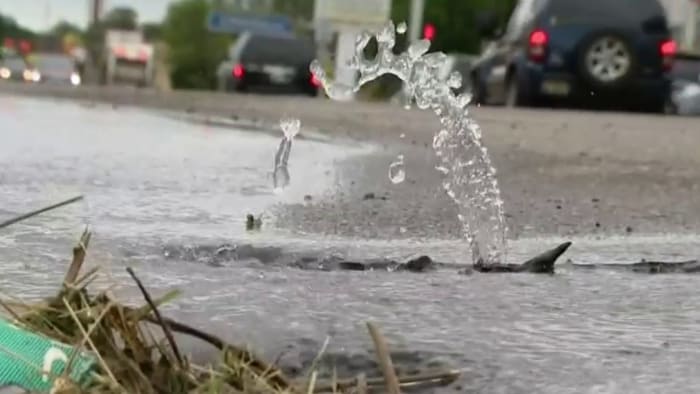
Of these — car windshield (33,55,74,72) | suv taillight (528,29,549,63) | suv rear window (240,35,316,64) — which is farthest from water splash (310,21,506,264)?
car windshield (33,55,74,72)


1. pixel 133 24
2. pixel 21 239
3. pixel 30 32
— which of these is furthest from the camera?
pixel 30 32

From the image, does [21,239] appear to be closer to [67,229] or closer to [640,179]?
[67,229]

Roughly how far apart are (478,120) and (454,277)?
8.08 metres

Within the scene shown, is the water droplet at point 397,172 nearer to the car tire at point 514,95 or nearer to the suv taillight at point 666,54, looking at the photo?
the car tire at point 514,95

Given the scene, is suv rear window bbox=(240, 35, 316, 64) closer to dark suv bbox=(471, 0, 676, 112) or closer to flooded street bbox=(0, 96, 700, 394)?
dark suv bbox=(471, 0, 676, 112)

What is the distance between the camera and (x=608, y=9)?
1562cm

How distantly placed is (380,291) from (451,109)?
56.2 inches

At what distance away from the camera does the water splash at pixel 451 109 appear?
351 cm

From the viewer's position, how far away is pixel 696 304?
2377 mm

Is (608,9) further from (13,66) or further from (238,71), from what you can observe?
(13,66)

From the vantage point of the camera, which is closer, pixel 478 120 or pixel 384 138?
pixel 384 138

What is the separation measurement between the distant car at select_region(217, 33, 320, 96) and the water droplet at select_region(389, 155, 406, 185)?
1838 centimetres

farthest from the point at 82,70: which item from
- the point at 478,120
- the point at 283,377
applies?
the point at 283,377

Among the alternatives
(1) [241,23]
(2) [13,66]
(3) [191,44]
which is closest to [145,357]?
(1) [241,23]
